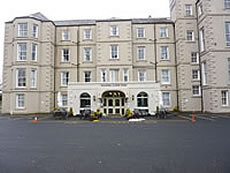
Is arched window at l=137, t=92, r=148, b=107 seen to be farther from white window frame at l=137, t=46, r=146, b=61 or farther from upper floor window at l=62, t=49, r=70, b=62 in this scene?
upper floor window at l=62, t=49, r=70, b=62

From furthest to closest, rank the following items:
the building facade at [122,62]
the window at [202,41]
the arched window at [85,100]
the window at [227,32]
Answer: the window at [202,41]
the arched window at [85,100]
the building facade at [122,62]
the window at [227,32]

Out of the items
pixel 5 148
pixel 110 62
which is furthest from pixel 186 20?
pixel 5 148

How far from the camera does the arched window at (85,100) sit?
25.3m

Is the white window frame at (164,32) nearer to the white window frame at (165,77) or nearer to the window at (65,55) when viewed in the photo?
the white window frame at (165,77)

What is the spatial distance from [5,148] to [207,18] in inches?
1039

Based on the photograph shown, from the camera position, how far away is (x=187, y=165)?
515 cm

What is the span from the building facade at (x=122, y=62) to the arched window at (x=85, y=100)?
0.14 metres

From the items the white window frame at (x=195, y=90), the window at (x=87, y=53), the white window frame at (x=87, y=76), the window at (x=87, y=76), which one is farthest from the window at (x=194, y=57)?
the window at (x=87, y=76)

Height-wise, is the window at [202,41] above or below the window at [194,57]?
above

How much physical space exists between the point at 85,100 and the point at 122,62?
828cm

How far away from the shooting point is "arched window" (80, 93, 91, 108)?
25.3 meters

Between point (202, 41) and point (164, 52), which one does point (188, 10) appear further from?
point (164, 52)

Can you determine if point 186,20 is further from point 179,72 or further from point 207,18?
point 179,72

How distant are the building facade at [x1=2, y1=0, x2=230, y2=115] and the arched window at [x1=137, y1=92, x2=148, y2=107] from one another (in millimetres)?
136
